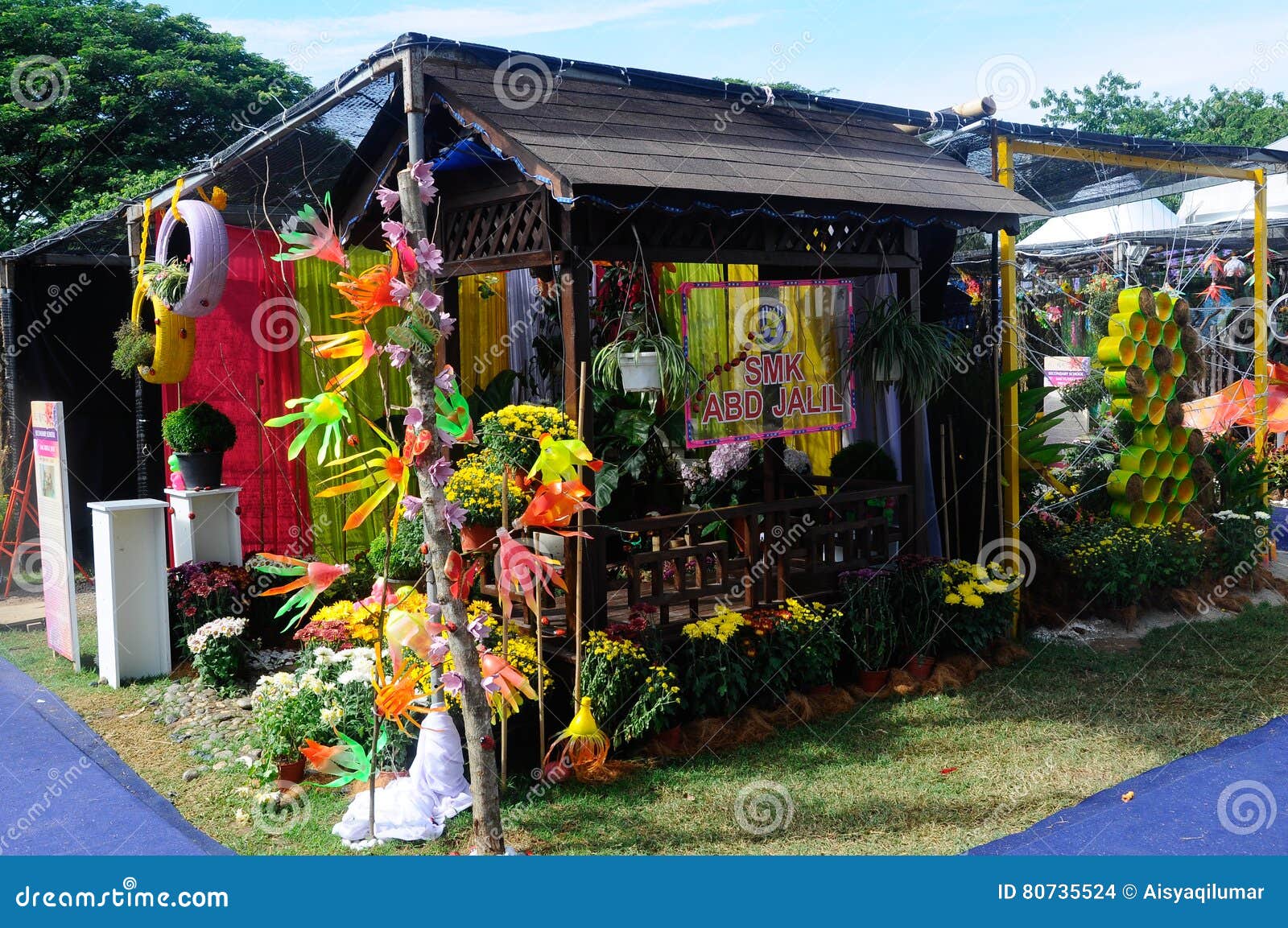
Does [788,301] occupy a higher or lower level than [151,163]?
lower

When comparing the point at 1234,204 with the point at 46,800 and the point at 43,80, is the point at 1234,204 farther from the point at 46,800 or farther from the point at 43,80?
the point at 43,80

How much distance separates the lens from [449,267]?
704 centimetres

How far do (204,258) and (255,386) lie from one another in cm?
175

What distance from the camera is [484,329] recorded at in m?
9.19

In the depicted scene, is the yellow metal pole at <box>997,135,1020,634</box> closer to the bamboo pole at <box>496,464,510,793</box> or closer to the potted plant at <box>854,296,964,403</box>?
the potted plant at <box>854,296,964,403</box>

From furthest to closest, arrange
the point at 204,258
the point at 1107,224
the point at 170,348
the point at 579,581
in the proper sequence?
1. the point at 1107,224
2. the point at 170,348
3. the point at 204,258
4. the point at 579,581

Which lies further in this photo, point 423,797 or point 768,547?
point 768,547

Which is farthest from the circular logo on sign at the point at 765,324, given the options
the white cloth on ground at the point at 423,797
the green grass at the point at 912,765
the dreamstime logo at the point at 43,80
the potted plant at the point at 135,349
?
the dreamstime logo at the point at 43,80

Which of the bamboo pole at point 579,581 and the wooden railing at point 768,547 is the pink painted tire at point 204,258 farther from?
the wooden railing at point 768,547

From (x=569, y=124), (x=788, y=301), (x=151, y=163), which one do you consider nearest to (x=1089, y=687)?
(x=788, y=301)

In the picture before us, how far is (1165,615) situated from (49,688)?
8.09 meters

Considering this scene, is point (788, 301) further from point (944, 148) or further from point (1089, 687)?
point (1089, 687)

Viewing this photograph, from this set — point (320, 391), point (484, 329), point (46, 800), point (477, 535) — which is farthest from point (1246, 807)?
point (320, 391)

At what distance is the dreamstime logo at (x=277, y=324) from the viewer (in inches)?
344
